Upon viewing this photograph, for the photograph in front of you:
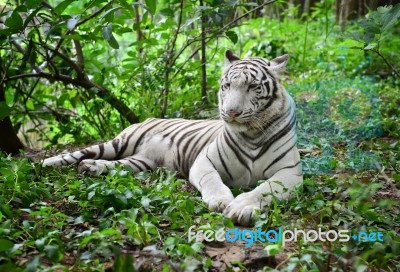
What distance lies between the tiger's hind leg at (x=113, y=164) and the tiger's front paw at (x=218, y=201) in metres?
0.82

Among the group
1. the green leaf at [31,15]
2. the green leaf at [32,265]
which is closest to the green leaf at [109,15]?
the green leaf at [31,15]

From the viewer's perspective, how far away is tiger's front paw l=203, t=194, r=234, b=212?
3.16 metres

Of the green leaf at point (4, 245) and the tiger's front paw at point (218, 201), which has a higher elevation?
the green leaf at point (4, 245)

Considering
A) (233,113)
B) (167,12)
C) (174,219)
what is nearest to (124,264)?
(174,219)

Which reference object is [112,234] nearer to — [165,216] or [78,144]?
[165,216]

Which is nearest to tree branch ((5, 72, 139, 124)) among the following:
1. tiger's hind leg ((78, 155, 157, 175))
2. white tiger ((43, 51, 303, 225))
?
tiger's hind leg ((78, 155, 157, 175))

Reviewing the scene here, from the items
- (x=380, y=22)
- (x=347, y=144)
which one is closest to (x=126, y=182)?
(x=380, y=22)

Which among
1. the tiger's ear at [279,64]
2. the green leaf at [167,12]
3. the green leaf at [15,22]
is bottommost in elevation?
the tiger's ear at [279,64]

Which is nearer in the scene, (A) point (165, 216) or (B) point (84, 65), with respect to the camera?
(A) point (165, 216)

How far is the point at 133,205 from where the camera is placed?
9.94ft

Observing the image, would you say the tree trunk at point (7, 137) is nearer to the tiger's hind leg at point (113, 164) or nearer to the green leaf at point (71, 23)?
the tiger's hind leg at point (113, 164)

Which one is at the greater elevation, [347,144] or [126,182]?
[126,182]

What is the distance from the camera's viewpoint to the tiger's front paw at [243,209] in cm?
293

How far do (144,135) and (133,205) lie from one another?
5.63 ft
